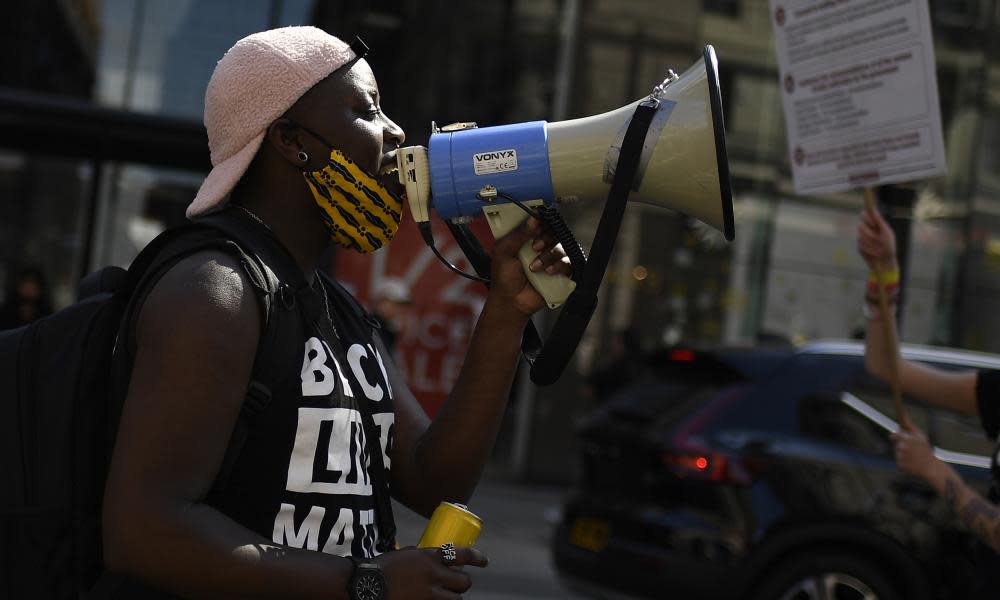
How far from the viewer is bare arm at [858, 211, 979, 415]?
330cm

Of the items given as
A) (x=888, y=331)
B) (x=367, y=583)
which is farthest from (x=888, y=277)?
(x=367, y=583)

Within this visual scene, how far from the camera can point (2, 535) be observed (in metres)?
1.77

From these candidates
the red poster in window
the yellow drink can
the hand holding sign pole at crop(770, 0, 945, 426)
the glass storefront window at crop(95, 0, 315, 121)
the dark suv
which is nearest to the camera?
the yellow drink can

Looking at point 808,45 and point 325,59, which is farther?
point 808,45

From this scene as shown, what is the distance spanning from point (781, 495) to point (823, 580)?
0.40m

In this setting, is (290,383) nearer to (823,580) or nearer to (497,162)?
(497,162)

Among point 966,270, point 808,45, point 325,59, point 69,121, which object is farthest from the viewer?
point 966,270

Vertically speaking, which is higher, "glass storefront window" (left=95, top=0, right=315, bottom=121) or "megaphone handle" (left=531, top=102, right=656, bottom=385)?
"glass storefront window" (left=95, top=0, right=315, bottom=121)

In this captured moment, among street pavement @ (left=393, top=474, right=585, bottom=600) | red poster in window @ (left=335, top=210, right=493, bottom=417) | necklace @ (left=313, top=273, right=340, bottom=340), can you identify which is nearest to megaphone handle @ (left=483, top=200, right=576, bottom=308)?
necklace @ (left=313, top=273, right=340, bottom=340)

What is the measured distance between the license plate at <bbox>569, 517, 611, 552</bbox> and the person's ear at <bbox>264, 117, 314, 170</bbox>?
14.2ft

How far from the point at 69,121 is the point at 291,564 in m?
12.2

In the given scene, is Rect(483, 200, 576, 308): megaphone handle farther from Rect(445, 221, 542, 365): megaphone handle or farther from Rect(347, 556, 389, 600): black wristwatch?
Rect(347, 556, 389, 600): black wristwatch

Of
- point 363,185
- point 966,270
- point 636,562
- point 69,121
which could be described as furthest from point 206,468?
point 966,270

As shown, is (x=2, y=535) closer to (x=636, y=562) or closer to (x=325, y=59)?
(x=325, y=59)
